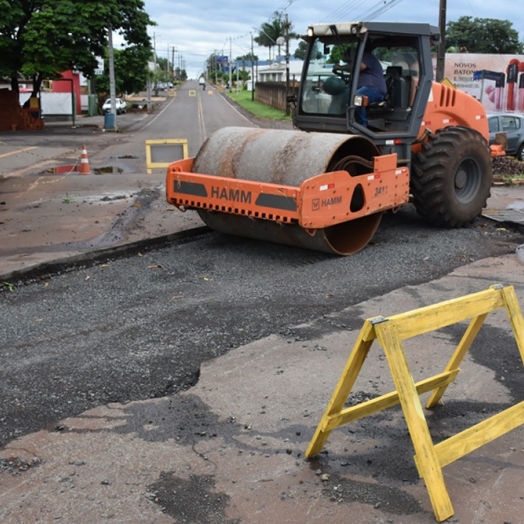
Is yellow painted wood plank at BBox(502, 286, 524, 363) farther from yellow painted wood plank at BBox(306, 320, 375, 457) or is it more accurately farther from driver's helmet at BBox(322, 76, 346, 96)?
driver's helmet at BBox(322, 76, 346, 96)

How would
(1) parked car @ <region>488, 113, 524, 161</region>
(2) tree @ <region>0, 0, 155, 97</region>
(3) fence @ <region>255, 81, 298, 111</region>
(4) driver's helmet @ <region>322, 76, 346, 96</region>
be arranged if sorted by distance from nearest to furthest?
(4) driver's helmet @ <region>322, 76, 346, 96</region>, (1) parked car @ <region>488, 113, 524, 161</region>, (2) tree @ <region>0, 0, 155, 97</region>, (3) fence @ <region>255, 81, 298, 111</region>

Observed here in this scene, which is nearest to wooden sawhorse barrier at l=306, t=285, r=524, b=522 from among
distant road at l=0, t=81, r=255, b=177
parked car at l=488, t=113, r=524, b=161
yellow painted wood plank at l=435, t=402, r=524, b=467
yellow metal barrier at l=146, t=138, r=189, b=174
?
yellow painted wood plank at l=435, t=402, r=524, b=467

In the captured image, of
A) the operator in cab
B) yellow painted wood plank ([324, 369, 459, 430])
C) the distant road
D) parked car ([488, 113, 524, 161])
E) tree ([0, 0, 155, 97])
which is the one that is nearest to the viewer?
yellow painted wood plank ([324, 369, 459, 430])

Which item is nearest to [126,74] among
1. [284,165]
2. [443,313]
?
[284,165]

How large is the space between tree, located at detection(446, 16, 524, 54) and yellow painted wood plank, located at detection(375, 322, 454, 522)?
6196cm

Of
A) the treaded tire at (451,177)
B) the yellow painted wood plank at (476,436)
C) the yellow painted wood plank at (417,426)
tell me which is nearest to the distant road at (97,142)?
the treaded tire at (451,177)

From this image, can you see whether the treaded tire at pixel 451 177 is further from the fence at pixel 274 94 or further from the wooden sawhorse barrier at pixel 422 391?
the fence at pixel 274 94

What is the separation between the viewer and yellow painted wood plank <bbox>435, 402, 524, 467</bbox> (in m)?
3.75

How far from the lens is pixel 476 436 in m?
3.92

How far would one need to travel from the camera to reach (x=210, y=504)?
147 inches

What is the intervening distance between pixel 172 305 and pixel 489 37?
61.0 m

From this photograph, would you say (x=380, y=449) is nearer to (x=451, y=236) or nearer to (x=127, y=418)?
(x=127, y=418)

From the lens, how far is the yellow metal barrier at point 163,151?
1419cm

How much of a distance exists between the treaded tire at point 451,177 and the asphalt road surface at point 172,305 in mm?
295
